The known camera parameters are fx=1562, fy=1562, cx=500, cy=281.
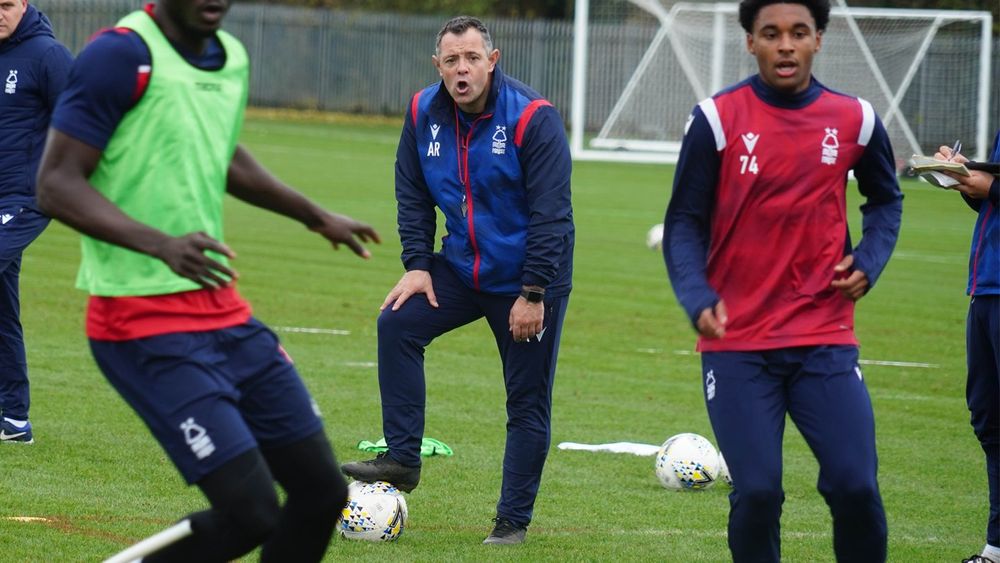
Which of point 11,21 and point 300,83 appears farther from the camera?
point 300,83

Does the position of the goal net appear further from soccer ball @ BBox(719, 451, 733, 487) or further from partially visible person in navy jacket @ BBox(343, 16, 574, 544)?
partially visible person in navy jacket @ BBox(343, 16, 574, 544)

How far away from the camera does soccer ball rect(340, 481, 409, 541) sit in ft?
23.9

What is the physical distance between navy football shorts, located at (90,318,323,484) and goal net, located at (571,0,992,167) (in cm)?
2710

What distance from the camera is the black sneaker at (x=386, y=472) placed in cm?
763

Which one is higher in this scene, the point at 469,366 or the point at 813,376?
the point at 813,376

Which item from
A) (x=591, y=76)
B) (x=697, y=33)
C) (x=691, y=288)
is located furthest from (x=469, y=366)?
(x=591, y=76)

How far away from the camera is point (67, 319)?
1395cm

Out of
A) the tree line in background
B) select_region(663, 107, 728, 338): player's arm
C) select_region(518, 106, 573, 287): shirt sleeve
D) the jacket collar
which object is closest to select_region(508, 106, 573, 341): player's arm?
select_region(518, 106, 573, 287): shirt sleeve

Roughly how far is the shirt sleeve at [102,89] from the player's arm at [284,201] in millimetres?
633

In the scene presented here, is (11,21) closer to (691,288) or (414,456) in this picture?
(414,456)

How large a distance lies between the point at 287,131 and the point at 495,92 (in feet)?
112

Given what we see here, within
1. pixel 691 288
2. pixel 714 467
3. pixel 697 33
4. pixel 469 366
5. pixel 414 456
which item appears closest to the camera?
pixel 691 288

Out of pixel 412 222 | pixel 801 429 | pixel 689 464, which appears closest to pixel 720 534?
pixel 689 464

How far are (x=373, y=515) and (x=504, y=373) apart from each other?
0.94m
